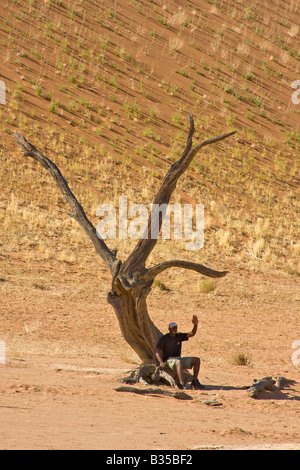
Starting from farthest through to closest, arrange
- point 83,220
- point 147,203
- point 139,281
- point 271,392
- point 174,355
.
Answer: point 147,203, point 83,220, point 271,392, point 174,355, point 139,281

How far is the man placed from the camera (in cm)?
1080

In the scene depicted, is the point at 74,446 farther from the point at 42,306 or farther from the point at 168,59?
the point at 168,59

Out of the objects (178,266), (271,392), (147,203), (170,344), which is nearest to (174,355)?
(170,344)

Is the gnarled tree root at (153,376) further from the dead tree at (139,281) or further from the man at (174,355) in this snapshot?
the dead tree at (139,281)

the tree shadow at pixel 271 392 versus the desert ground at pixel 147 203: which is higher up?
the desert ground at pixel 147 203

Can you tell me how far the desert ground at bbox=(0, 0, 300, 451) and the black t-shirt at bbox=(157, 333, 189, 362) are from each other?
2.38ft

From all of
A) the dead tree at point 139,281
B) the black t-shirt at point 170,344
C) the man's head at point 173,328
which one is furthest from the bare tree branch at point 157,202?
the black t-shirt at point 170,344

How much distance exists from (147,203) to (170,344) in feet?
52.9

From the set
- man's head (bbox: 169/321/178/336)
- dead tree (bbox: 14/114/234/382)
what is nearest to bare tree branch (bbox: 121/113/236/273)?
dead tree (bbox: 14/114/234/382)

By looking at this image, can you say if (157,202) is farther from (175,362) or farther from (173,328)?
(175,362)

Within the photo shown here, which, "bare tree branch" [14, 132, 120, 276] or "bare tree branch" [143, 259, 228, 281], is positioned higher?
"bare tree branch" [14, 132, 120, 276]

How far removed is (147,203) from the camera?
26844 mm

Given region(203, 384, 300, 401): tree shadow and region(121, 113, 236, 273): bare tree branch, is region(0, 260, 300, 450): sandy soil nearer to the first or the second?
region(203, 384, 300, 401): tree shadow

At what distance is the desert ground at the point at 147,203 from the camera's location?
9.30 metres
